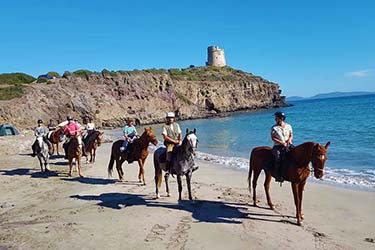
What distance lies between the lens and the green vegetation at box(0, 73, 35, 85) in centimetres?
6091

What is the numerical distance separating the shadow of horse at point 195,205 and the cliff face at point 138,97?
3796 cm

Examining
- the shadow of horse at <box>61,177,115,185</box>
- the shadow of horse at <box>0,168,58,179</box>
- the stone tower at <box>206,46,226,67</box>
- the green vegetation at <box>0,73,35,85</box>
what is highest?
the stone tower at <box>206,46,226,67</box>

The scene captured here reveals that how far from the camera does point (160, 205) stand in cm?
848

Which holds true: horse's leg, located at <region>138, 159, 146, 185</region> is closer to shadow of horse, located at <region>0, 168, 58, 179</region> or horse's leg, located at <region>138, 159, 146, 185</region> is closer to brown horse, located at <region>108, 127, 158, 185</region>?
brown horse, located at <region>108, 127, 158, 185</region>

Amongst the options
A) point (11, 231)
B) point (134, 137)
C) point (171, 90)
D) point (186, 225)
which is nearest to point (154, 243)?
point (186, 225)

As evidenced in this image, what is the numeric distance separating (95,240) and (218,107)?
78102 millimetres

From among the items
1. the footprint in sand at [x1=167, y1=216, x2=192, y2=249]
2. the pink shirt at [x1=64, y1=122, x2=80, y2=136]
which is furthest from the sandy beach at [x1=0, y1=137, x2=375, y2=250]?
the pink shirt at [x1=64, y1=122, x2=80, y2=136]

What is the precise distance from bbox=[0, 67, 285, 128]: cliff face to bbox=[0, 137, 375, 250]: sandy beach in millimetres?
37016

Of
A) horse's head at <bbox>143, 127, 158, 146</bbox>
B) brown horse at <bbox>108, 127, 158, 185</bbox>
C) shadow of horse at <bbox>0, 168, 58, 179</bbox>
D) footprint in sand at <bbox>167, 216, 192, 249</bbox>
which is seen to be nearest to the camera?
footprint in sand at <bbox>167, 216, 192, 249</bbox>

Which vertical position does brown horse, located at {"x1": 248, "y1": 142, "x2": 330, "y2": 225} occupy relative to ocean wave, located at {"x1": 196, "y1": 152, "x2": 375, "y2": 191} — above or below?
above

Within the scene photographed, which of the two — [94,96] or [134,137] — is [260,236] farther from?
[94,96]

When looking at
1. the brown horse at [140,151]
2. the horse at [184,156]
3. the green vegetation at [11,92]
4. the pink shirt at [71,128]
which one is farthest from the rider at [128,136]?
the green vegetation at [11,92]

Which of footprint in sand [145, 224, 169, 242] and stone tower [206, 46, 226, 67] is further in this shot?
stone tower [206, 46, 226, 67]

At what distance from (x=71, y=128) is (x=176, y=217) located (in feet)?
24.2
